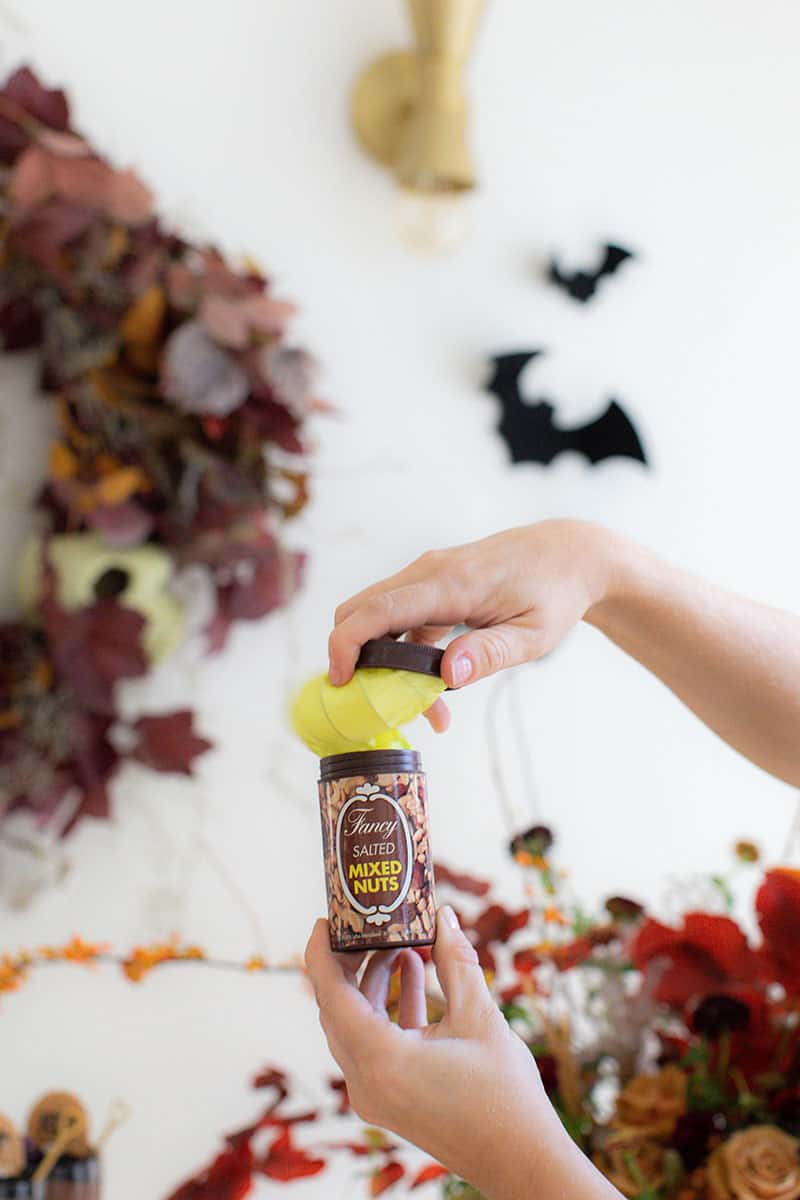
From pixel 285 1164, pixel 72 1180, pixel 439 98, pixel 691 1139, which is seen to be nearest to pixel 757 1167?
pixel 691 1139

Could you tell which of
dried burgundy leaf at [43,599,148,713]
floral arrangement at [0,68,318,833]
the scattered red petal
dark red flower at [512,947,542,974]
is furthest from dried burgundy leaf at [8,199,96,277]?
the scattered red petal

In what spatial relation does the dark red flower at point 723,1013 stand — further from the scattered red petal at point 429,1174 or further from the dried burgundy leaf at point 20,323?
the dried burgundy leaf at point 20,323

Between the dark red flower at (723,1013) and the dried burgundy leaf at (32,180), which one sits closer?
the dark red flower at (723,1013)

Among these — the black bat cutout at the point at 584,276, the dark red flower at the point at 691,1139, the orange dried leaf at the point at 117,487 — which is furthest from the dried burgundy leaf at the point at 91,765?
the black bat cutout at the point at 584,276

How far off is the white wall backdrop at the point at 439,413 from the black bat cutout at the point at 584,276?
27mm

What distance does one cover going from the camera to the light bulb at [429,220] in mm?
1490

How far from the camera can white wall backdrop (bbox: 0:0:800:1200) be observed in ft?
4.41

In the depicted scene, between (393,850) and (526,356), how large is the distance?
964mm

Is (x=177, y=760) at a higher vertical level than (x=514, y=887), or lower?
higher

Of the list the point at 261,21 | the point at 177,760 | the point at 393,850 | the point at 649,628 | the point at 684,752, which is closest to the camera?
the point at 393,850

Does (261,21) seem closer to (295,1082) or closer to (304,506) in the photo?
(304,506)

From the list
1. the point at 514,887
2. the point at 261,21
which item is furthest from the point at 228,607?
the point at 261,21

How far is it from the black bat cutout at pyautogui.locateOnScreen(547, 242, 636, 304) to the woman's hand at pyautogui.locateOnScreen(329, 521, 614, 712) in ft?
2.63

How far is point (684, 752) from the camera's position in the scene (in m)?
1.56
